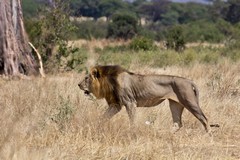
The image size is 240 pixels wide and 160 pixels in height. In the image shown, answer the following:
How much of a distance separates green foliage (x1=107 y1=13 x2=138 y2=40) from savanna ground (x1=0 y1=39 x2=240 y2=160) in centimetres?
4292

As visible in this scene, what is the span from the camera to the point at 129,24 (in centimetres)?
5600

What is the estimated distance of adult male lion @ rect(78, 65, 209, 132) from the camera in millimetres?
9969

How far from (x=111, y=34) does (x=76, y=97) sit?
4621cm

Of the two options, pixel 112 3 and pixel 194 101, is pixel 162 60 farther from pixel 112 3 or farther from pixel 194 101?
pixel 112 3

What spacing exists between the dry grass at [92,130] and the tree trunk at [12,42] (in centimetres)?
392

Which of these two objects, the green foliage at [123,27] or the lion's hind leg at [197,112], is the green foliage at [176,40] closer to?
the lion's hind leg at [197,112]

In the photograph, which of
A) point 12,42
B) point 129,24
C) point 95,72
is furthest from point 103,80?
point 129,24

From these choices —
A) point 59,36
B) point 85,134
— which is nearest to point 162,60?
point 59,36

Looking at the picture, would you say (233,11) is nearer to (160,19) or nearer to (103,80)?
(160,19)

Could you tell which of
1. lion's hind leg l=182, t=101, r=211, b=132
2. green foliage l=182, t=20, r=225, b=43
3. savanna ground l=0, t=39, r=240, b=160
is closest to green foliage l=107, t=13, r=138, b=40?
green foliage l=182, t=20, r=225, b=43

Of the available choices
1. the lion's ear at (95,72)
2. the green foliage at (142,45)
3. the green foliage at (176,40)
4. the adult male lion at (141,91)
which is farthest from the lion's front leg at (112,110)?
the green foliage at (176,40)

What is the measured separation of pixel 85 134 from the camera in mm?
8359

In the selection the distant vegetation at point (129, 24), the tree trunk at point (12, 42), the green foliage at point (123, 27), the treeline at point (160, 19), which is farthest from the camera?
the treeline at point (160, 19)

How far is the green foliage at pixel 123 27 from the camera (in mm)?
55188
